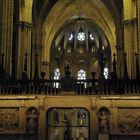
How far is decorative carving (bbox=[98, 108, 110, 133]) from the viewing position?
564 inches

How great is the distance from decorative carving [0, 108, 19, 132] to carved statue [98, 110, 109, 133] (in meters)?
3.14

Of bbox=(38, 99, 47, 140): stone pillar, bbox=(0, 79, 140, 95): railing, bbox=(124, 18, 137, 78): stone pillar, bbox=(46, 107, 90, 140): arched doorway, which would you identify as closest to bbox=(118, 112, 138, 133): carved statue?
bbox=(0, 79, 140, 95): railing

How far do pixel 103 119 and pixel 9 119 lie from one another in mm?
3536

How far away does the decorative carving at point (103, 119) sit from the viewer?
14328 millimetres

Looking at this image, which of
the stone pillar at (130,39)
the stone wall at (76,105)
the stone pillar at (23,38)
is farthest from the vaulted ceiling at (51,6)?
the stone wall at (76,105)

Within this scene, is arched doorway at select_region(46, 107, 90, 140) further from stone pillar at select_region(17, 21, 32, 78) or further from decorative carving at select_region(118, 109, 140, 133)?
stone pillar at select_region(17, 21, 32, 78)

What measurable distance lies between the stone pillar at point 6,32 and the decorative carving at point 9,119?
266 inches

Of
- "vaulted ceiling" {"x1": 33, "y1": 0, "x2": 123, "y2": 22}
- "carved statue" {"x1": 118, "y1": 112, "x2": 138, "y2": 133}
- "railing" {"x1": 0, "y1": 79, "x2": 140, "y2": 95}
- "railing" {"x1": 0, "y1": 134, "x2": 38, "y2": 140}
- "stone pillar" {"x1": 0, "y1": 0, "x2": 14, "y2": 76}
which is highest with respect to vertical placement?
"vaulted ceiling" {"x1": 33, "y1": 0, "x2": 123, "y2": 22}

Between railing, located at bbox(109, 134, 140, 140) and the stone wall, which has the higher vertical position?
the stone wall

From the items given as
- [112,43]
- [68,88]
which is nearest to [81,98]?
[68,88]

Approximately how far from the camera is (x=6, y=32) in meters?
21.9

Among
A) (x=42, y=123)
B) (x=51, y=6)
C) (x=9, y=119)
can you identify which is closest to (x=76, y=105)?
(x=42, y=123)

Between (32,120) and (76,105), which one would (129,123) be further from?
(32,120)

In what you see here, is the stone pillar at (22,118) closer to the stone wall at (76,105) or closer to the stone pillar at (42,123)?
the stone wall at (76,105)
